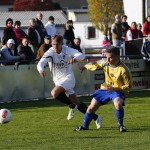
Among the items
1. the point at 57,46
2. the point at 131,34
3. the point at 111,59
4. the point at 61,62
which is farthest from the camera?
the point at 131,34

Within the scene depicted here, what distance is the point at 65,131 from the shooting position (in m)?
13.7

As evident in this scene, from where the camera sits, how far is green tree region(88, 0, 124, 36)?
69062mm

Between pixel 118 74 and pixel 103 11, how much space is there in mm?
57777

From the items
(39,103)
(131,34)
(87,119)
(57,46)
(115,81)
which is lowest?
(39,103)

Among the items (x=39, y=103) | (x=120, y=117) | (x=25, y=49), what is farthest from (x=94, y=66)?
(x=25, y=49)

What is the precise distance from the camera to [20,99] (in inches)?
812

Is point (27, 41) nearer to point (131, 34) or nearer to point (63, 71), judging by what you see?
point (63, 71)

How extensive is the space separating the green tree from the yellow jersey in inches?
2147

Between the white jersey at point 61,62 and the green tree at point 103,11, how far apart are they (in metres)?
52.8

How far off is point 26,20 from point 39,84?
136 feet

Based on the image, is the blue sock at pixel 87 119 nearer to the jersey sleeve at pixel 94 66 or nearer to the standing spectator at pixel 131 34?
the jersey sleeve at pixel 94 66

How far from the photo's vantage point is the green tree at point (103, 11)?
69062mm

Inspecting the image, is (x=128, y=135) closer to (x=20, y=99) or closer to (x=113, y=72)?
(x=113, y=72)

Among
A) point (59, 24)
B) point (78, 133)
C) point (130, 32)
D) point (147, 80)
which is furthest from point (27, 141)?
point (59, 24)
